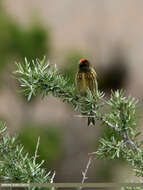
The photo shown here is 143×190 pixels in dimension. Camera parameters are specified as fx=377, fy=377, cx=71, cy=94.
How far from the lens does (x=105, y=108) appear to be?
4.00 feet

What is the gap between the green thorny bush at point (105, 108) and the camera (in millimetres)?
1062

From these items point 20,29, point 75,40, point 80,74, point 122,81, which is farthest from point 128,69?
point 80,74

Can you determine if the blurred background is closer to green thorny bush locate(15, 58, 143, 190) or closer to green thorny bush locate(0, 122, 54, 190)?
green thorny bush locate(15, 58, 143, 190)

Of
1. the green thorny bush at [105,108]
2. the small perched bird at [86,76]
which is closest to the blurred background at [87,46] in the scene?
the small perched bird at [86,76]

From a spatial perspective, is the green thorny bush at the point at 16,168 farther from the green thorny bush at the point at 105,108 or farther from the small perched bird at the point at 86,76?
the small perched bird at the point at 86,76

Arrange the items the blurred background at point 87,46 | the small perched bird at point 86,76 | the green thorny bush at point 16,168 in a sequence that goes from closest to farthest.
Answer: the green thorny bush at point 16,168 < the small perched bird at point 86,76 < the blurred background at point 87,46

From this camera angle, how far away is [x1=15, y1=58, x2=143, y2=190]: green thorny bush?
106 cm

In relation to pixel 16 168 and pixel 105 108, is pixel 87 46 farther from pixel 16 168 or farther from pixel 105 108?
pixel 16 168

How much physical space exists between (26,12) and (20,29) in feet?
8.37

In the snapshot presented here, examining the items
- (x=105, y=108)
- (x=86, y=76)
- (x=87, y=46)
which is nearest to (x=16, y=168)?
(x=105, y=108)

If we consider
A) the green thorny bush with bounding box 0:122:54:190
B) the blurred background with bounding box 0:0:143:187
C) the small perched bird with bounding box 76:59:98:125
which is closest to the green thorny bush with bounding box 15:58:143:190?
the green thorny bush with bounding box 0:122:54:190

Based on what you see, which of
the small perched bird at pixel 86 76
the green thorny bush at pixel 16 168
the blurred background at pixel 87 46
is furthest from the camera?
the blurred background at pixel 87 46

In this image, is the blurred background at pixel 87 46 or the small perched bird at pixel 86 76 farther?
the blurred background at pixel 87 46

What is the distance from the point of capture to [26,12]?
9.68 meters
